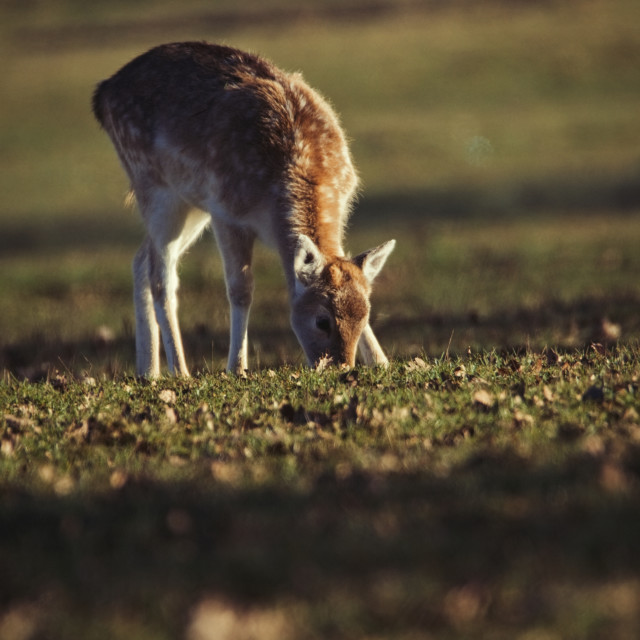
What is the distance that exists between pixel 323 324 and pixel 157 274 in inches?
86.4

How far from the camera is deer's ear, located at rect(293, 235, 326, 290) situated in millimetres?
7234

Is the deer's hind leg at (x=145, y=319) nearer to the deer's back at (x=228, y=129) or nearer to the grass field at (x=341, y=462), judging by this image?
the grass field at (x=341, y=462)

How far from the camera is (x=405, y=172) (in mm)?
28875

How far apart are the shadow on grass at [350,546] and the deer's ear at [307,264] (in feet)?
10.3

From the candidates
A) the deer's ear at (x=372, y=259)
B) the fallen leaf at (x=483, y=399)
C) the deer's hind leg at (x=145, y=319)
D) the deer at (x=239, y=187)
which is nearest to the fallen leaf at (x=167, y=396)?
the deer at (x=239, y=187)

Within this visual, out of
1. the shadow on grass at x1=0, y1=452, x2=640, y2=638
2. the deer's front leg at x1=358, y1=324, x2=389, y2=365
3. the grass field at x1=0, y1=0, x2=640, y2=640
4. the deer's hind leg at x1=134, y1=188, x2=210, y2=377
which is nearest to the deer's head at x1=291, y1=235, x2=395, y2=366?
the grass field at x1=0, y1=0, x2=640, y2=640

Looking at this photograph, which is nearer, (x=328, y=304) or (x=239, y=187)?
(x=328, y=304)

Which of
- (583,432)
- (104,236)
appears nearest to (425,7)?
(104,236)

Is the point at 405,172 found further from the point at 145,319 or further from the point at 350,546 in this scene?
the point at 350,546

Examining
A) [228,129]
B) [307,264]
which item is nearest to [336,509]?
[307,264]

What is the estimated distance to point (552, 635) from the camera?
2.92 metres

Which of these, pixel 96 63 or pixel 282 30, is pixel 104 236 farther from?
pixel 282 30

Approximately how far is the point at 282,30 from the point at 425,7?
301 inches

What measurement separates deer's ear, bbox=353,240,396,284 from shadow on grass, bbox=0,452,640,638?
3352mm
